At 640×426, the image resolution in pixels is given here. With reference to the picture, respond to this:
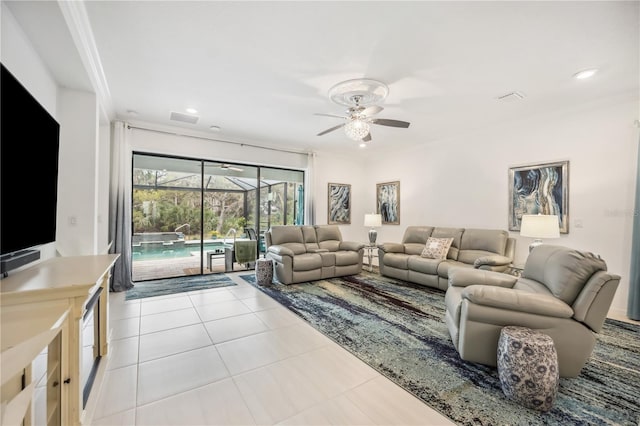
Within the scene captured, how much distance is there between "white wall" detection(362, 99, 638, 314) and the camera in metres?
3.28

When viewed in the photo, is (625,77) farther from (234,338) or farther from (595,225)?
(234,338)

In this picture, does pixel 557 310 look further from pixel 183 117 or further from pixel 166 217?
pixel 166 217

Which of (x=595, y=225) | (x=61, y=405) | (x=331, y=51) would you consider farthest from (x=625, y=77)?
(x=61, y=405)

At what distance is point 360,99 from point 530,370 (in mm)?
2922

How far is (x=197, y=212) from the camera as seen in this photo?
16.7 feet

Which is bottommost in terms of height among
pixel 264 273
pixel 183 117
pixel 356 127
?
pixel 264 273

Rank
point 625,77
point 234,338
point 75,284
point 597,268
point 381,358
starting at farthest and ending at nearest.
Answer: point 625,77, point 234,338, point 381,358, point 597,268, point 75,284

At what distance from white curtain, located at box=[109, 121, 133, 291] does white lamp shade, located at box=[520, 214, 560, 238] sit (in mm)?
5728

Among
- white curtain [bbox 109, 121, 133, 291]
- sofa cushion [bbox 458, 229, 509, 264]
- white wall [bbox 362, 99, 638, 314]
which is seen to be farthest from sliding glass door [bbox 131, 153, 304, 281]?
sofa cushion [bbox 458, 229, 509, 264]

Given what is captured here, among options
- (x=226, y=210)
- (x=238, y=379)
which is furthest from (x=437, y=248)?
(x=226, y=210)

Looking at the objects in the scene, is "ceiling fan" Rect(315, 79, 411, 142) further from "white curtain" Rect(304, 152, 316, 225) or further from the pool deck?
the pool deck

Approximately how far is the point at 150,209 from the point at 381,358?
4.49m

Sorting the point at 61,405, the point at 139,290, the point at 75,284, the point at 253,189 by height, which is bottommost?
the point at 139,290

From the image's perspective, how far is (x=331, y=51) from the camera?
2.42 meters
